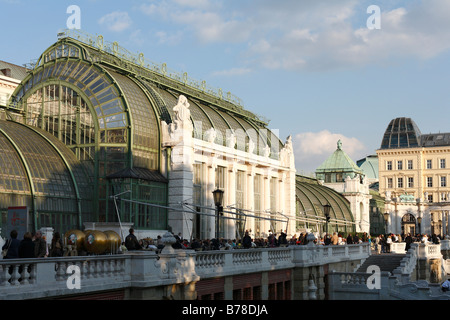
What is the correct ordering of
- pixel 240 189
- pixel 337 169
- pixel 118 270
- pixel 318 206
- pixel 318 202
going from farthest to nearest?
pixel 337 169 < pixel 318 202 < pixel 318 206 < pixel 240 189 < pixel 118 270

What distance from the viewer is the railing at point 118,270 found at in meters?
15.6

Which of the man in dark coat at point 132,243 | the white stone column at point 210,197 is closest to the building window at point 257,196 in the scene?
the white stone column at point 210,197

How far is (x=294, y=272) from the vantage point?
32.4m

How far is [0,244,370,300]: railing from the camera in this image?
15.6 meters

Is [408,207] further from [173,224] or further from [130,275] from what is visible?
[130,275]

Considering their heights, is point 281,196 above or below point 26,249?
above

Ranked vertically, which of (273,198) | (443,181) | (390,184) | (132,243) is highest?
(443,181)

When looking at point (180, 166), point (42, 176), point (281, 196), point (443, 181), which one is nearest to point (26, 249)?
point (42, 176)

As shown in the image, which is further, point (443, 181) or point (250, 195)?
point (443, 181)

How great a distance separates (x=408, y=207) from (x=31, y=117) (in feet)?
265

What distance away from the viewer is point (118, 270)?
19094 mm

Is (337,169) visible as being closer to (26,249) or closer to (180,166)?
(180,166)

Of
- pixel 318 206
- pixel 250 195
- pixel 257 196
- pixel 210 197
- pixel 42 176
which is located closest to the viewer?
pixel 42 176
